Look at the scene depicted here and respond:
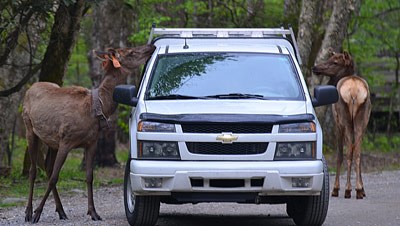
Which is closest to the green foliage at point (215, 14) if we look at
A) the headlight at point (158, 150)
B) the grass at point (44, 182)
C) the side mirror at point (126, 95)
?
the grass at point (44, 182)

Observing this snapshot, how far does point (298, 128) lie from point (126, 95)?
210cm

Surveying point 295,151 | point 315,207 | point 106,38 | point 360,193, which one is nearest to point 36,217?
point 315,207

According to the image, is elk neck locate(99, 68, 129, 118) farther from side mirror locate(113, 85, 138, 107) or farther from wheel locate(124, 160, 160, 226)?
wheel locate(124, 160, 160, 226)

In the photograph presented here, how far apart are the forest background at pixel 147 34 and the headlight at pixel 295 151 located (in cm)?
633

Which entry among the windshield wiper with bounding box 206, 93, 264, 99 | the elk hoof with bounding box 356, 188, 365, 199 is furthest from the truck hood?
the elk hoof with bounding box 356, 188, 365, 199

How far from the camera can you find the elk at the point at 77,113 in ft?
38.8

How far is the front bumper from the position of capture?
9.73 m

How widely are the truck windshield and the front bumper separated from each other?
108 cm

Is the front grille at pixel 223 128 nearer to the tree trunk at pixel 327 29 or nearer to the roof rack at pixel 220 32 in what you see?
the roof rack at pixel 220 32

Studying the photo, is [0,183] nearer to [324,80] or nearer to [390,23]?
[324,80]

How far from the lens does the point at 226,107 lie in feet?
33.4

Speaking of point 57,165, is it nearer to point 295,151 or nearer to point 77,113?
point 77,113

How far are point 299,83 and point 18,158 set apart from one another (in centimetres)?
2075

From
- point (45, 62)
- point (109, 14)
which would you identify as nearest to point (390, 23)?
point (109, 14)
